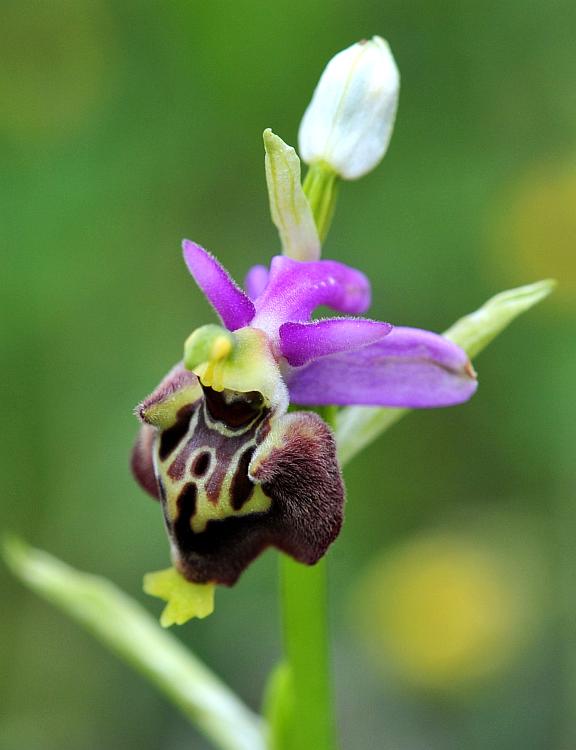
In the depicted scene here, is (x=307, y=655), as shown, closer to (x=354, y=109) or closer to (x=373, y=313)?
(x=354, y=109)

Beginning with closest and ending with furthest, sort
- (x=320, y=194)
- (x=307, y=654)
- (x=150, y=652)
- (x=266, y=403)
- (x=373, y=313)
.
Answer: (x=266, y=403) < (x=320, y=194) < (x=307, y=654) < (x=150, y=652) < (x=373, y=313)

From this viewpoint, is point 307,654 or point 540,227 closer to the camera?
point 307,654

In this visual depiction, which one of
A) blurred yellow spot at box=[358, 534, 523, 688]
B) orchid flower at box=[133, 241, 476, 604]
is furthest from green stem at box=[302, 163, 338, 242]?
blurred yellow spot at box=[358, 534, 523, 688]

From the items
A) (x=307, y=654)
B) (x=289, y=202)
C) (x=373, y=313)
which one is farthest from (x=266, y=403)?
(x=373, y=313)

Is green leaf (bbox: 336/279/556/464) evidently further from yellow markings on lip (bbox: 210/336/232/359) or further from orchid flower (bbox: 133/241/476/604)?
yellow markings on lip (bbox: 210/336/232/359)

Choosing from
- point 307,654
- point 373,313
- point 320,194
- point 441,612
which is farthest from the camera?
point 373,313

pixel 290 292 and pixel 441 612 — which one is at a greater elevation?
pixel 290 292
